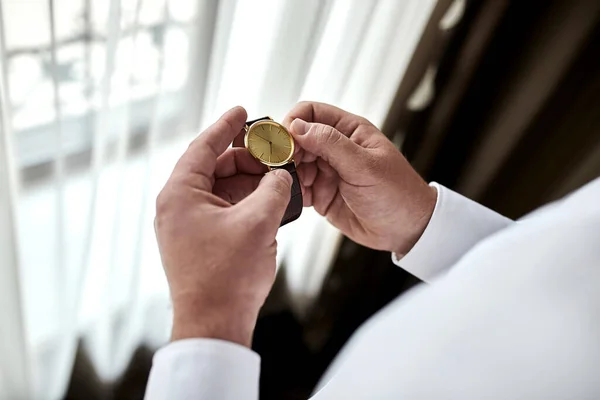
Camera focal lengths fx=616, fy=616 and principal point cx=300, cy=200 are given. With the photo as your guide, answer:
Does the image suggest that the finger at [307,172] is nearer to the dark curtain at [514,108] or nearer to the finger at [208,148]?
the finger at [208,148]

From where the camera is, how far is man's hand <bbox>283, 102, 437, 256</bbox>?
86 centimetres

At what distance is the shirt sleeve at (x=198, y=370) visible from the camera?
25.1 inches

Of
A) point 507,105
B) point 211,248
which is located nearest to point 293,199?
point 211,248

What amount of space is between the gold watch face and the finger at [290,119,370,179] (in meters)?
0.02

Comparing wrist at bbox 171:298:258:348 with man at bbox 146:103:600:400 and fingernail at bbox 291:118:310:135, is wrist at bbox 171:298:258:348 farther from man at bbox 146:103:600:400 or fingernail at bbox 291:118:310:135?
fingernail at bbox 291:118:310:135

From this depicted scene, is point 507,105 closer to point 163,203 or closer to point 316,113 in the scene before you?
point 316,113

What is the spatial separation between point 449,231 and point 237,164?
0.36 meters

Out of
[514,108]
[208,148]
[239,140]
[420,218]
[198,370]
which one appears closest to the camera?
[198,370]

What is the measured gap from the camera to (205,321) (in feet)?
2.14

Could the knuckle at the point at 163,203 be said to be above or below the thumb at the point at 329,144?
below

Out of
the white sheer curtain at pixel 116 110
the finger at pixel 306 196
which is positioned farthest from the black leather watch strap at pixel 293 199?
the white sheer curtain at pixel 116 110

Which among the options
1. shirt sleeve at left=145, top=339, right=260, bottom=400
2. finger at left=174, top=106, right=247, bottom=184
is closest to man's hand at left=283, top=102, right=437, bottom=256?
finger at left=174, top=106, right=247, bottom=184

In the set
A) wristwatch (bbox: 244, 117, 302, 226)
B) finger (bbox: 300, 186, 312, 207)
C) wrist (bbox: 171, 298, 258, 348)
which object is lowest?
finger (bbox: 300, 186, 312, 207)

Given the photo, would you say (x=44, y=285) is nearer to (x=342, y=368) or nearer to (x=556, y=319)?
(x=342, y=368)
